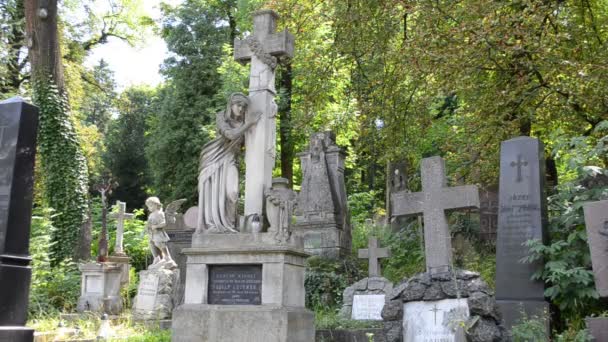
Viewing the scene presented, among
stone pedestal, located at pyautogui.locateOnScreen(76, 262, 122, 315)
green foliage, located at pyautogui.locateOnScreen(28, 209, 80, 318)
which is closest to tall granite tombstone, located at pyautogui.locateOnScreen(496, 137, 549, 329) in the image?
stone pedestal, located at pyautogui.locateOnScreen(76, 262, 122, 315)

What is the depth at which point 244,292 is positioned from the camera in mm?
7789

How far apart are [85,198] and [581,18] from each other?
1310 cm

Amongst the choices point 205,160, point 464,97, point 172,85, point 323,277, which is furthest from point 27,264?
point 172,85

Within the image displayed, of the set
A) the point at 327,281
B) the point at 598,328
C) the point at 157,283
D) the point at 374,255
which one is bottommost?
the point at 598,328

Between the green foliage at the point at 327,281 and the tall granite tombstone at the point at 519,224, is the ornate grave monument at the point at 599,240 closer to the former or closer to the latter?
the tall granite tombstone at the point at 519,224

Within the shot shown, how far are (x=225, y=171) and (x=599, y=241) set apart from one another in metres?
4.69

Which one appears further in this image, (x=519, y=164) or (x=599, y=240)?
(x=519, y=164)

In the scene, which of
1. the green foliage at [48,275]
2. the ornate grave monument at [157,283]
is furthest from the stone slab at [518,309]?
the green foliage at [48,275]

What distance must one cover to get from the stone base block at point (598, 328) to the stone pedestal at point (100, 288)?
10745 mm

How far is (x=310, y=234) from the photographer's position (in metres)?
16.6

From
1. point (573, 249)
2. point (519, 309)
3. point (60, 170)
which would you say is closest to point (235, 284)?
point (519, 309)

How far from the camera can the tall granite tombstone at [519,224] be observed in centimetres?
923

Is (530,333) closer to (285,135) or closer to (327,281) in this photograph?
(327,281)

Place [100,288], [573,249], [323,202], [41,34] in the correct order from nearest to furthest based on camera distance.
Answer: [573,249] → [100,288] → [323,202] → [41,34]
